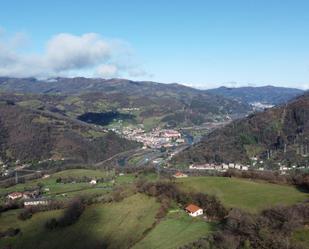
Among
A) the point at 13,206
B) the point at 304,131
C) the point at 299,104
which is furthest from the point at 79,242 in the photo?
the point at 299,104

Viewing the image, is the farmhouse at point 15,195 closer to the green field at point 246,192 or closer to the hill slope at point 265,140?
the green field at point 246,192

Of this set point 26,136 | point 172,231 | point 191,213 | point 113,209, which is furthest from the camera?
point 26,136

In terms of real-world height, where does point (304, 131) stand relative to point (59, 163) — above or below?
above

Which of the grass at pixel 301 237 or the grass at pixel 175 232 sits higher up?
the grass at pixel 301 237

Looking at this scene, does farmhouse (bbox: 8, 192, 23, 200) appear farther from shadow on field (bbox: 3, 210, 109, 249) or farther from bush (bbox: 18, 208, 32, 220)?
shadow on field (bbox: 3, 210, 109, 249)

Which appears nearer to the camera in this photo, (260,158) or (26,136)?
(260,158)

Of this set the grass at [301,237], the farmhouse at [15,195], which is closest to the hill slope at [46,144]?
the farmhouse at [15,195]

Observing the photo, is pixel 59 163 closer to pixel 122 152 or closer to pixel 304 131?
pixel 122 152
